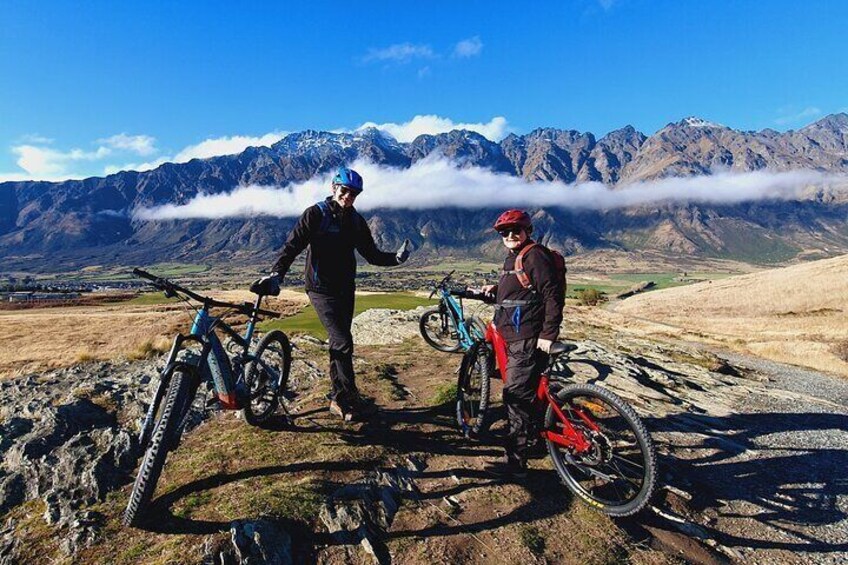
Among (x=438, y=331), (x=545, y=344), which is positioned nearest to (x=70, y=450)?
(x=545, y=344)

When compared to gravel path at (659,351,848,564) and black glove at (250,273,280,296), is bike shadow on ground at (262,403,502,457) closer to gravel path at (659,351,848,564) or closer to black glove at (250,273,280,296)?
black glove at (250,273,280,296)

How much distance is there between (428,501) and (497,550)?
1.19 meters

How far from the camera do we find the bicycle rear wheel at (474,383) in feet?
29.3

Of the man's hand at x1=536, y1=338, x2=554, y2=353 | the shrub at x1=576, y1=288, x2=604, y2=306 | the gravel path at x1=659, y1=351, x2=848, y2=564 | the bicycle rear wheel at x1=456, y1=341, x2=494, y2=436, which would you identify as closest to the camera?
the gravel path at x1=659, y1=351, x2=848, y2=564

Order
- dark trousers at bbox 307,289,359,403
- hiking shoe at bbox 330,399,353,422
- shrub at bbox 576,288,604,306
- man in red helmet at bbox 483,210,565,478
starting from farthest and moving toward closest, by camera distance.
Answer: shrub at bbox 576,288,604,306
hiking shoe at bbox 330,399,353,422
dark trousers at bbox 307,289,359,403
man in red helmet at bbox 483,210,565,478

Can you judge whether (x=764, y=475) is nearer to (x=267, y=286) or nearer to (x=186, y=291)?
(x=267, y=286)

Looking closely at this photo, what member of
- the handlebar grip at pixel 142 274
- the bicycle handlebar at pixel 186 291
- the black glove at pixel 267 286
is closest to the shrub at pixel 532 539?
the black glove at pixel 267 286

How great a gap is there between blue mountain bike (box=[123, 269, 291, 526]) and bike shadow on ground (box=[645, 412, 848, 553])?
275 inches

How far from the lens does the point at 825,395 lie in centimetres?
1841

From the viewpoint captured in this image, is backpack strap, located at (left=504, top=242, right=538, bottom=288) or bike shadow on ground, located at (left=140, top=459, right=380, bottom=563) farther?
backpack strap, located at (left=504, top=242, right=538, bottom=288)

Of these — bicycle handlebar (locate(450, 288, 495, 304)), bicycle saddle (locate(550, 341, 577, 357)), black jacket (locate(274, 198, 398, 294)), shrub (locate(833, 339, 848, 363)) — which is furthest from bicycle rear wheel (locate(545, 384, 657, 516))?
shrub (locate(833, 339, 848, 363))

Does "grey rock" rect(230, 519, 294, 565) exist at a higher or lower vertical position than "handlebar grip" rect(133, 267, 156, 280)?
lower

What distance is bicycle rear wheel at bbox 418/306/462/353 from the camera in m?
16.0

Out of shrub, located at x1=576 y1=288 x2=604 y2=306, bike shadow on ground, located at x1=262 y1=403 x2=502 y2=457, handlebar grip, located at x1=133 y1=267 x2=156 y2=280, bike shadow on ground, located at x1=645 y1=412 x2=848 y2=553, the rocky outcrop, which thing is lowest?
shrub, located at x1=576 y1=288 x2=604 y2=306
